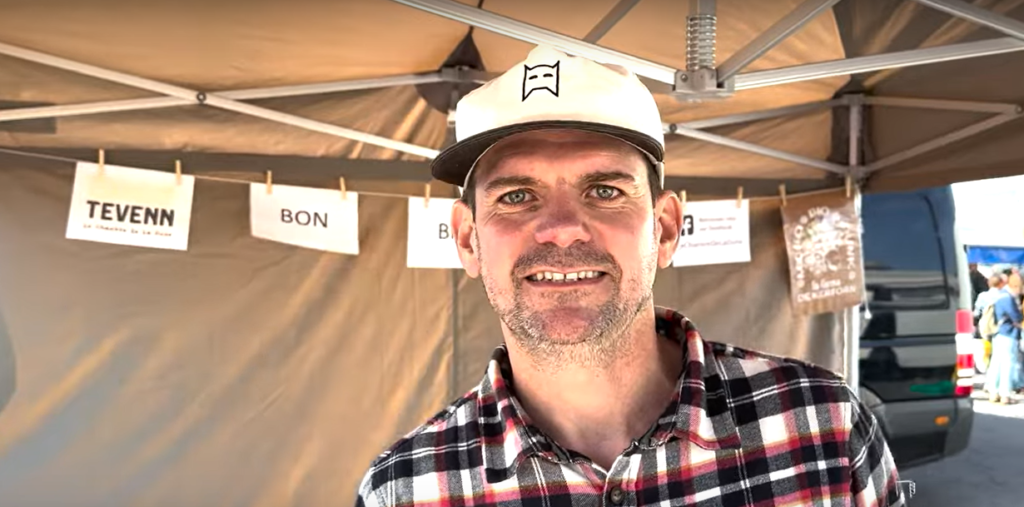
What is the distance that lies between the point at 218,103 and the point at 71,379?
3.80 ft

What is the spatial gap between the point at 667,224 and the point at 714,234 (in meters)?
2.28

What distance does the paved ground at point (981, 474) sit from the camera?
5527mm

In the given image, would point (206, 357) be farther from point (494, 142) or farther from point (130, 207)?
point (494, 142)

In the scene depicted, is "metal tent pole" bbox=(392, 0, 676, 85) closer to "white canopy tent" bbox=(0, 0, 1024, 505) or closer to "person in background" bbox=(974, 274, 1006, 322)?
"white canopy tent" bbox=(0, 0, 1024, 505)

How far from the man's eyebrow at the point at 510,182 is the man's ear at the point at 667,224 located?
0.25 m

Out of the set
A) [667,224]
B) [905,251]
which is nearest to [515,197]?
[667,224]

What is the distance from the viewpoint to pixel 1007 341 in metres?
7.95

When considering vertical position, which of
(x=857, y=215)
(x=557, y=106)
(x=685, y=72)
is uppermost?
(x=685, y=72)

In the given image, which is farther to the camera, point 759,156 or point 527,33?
point 759,156

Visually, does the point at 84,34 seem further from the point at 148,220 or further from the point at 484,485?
the point at 484,485

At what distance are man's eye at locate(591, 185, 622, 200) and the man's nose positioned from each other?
0.05m

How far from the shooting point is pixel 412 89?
3.15m

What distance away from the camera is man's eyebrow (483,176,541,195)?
1.26 metres

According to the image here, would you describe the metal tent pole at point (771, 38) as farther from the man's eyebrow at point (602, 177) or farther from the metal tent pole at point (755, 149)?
the man's eyebrow at point (602, 177)
